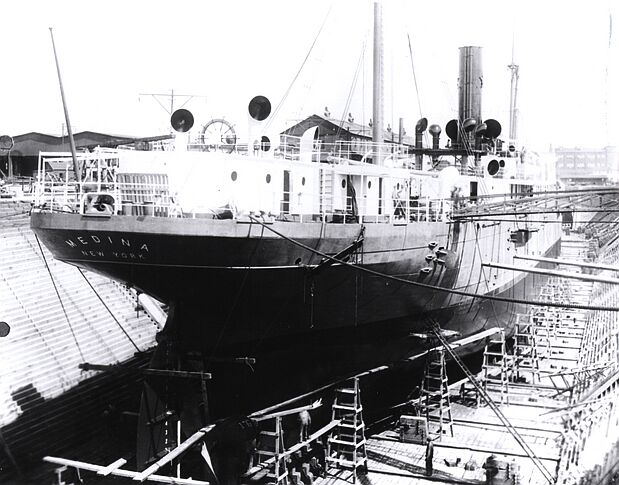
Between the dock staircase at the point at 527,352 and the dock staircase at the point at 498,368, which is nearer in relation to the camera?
the dock staircase at the point at 498,368

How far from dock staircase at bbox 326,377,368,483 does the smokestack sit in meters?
14.2

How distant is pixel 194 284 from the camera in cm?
1262

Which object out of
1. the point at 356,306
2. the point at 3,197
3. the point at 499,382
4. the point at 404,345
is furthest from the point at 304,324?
the point at 3,197

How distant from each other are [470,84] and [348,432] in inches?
614

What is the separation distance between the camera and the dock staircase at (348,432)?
14.3 metres

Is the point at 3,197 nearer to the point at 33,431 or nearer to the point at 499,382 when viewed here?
the point at 33,431

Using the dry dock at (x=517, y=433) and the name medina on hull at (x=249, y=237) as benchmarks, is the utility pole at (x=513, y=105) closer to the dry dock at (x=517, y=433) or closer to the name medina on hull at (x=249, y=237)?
the dry dock at (x=517, y=433)

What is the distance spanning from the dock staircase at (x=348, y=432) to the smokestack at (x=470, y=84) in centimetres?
1423

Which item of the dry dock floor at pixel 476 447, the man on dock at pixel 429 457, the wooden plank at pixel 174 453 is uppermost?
the wooden plank at pixel 174 453

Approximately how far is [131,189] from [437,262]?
7558 millimetres

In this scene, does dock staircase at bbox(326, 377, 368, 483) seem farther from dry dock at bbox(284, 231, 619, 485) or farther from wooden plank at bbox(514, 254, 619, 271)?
wooden plank at bbox(514, 254, 619, 271)

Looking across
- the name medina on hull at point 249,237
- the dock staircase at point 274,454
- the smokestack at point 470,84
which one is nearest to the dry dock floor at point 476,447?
the dock staircase at point 274,454

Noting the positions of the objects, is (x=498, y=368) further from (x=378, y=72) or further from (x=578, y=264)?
(x=378, y=72)

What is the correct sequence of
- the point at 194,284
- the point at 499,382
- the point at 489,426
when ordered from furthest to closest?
the point at 499,382 → the point at 489,426 → the point at 194,284
